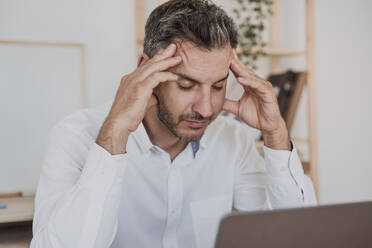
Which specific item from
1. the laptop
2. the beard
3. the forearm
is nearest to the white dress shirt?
the forearm

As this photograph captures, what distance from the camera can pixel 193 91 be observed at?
1201 millimetres

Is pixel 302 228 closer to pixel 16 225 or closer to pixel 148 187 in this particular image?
pixel 148 187

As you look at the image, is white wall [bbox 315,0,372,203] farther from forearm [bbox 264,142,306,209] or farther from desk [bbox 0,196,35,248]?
desk [bbox 0,196,35,248]

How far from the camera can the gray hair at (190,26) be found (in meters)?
1.20

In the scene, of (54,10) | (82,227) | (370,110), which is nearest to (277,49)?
(370,110)

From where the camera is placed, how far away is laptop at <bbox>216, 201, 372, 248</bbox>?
21.3 inches

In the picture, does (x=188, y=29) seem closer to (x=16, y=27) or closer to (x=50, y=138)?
(x=50, y=138)

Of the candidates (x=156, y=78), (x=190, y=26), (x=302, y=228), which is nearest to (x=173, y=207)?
(x=156, y=78)

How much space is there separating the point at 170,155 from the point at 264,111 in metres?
0.34

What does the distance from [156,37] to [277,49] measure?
1.49 metres

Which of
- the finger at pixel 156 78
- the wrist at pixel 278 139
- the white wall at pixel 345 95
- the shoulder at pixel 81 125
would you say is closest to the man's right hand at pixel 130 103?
the finger at pixel 156 78

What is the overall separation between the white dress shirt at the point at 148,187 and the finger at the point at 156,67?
0.22 meters

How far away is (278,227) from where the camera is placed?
556 millimetres

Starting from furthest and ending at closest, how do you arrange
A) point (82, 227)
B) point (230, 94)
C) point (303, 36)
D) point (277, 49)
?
point (303, 36)
point (277, 49)
point (230, 94)
point (82, 227)
